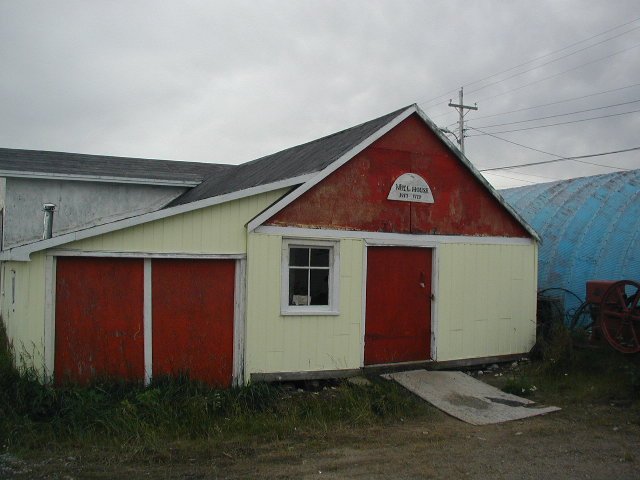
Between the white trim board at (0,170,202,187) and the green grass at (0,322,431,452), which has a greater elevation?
the white trim board at (0,170,202,187)

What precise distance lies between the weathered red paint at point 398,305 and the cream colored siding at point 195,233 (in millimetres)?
2281

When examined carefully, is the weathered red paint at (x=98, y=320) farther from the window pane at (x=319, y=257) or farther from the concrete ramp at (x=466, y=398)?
the concrete ramp at (x=466, y=398)

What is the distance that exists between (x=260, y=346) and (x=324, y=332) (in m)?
1.10

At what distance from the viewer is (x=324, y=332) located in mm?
9469

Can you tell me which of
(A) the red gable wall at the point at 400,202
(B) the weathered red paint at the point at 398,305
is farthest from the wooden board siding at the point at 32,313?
(B) the weathered red paint at the point at 398,305

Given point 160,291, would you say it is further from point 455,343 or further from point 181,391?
point 455,343

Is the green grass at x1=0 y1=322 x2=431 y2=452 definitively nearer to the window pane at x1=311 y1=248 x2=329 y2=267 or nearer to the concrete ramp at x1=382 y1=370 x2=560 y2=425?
the concrete ramp at x1=382 y1=370 x2=560 y2=425

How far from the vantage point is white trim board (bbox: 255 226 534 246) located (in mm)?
9219

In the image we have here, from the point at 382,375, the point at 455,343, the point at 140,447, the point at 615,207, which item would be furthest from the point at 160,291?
the point at 615,207

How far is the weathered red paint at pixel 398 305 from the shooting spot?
10.0m

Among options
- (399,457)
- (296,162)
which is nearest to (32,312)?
(399,457)

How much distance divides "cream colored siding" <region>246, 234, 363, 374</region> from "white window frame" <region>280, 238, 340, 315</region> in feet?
0.24

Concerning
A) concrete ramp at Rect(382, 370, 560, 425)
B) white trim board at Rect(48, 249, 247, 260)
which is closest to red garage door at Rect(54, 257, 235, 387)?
white trim board at Rect(48, 249, 247, 260)

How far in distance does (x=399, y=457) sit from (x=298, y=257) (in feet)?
13.1
